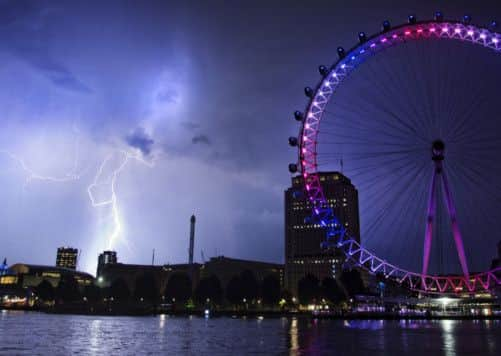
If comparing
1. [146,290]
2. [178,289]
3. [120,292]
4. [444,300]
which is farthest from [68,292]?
[444,300]

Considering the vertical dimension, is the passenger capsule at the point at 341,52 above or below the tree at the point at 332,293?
above

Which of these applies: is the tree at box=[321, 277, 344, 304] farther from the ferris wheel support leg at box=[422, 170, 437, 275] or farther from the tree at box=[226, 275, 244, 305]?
the ferris wheel support leg at box=[422, 170, 437, 275]

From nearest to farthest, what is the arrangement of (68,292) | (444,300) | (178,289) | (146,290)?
(444,300) < (178,289) < (146,290) < (68,292)

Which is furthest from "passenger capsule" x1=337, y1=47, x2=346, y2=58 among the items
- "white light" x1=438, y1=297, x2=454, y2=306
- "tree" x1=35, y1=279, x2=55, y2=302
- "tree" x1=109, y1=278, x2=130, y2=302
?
"tree" x1=35, y1=279, x2=55, y2=302

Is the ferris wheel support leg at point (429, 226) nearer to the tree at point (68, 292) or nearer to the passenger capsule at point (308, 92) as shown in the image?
the passenger capsule at point (308, 92)

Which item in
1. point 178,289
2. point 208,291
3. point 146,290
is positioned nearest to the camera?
point 208,291

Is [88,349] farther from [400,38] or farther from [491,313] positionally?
[491,313]

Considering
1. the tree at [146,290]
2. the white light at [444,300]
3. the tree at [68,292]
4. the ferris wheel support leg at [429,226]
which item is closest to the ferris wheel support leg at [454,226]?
the ferris wheel support leg at [429,226]

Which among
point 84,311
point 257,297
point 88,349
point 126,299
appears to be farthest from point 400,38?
point 126,299

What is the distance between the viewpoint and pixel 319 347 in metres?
39.2

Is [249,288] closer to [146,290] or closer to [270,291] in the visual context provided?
[270,291]

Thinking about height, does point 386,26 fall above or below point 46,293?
above

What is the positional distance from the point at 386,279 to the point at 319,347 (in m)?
31.5

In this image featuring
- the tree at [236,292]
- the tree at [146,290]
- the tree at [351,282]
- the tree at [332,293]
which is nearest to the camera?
the tree at [332,293]
